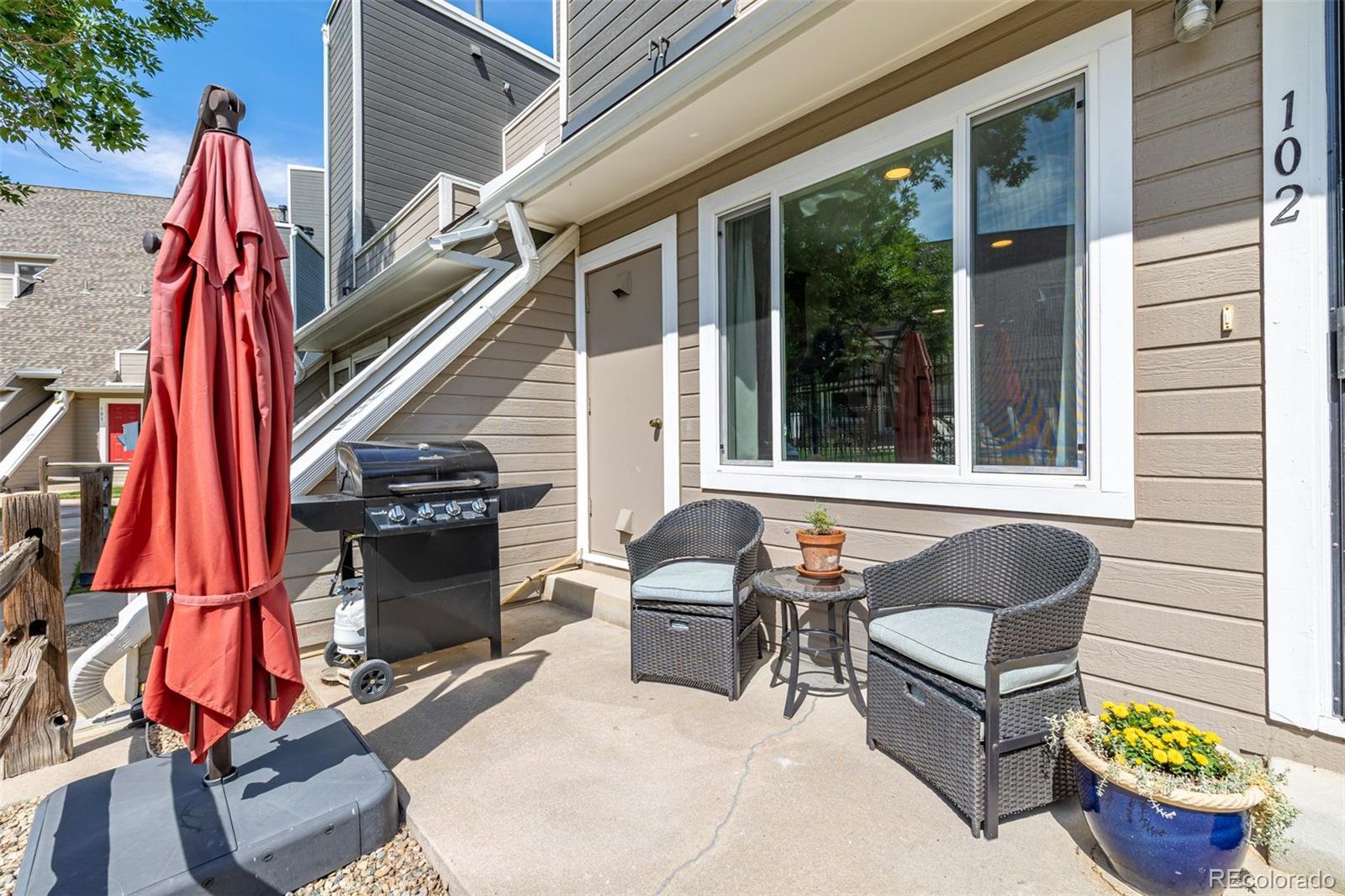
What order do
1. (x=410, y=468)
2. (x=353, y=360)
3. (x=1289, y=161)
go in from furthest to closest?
(x=353, y=360), (x=410, y=468), (x=1289, y=161)

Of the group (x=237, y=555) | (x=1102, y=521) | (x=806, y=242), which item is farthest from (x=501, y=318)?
(x=1102, y=521)

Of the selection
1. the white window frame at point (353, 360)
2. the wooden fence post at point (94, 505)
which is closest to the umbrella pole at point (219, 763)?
the wooden fence post at point (94, 505)

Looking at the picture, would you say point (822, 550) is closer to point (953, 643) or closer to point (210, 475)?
point (953, 643)

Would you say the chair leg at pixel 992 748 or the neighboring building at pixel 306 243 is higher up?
the neighboring building at pixel 306 243

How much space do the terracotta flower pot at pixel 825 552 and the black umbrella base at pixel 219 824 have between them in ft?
6.00

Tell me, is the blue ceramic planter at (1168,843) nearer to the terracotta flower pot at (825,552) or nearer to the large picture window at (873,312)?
the terracotta flower pot at (825,552)

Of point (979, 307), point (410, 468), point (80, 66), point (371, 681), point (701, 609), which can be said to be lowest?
point (371, 681)

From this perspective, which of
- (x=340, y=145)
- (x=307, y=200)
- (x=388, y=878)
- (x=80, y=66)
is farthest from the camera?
(x=307, y=200)

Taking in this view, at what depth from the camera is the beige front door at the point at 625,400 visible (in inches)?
160

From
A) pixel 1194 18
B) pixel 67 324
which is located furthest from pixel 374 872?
pixel 67 324

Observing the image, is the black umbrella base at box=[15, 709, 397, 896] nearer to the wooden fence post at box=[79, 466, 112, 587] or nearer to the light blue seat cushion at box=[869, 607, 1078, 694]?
the light blue seat cushion at box=[869, 607, 1078, 694]

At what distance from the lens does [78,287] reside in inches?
558

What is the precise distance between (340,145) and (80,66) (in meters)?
3.28

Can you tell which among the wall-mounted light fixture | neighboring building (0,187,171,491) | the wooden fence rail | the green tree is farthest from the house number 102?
neighboring building (0,187,171,491)
